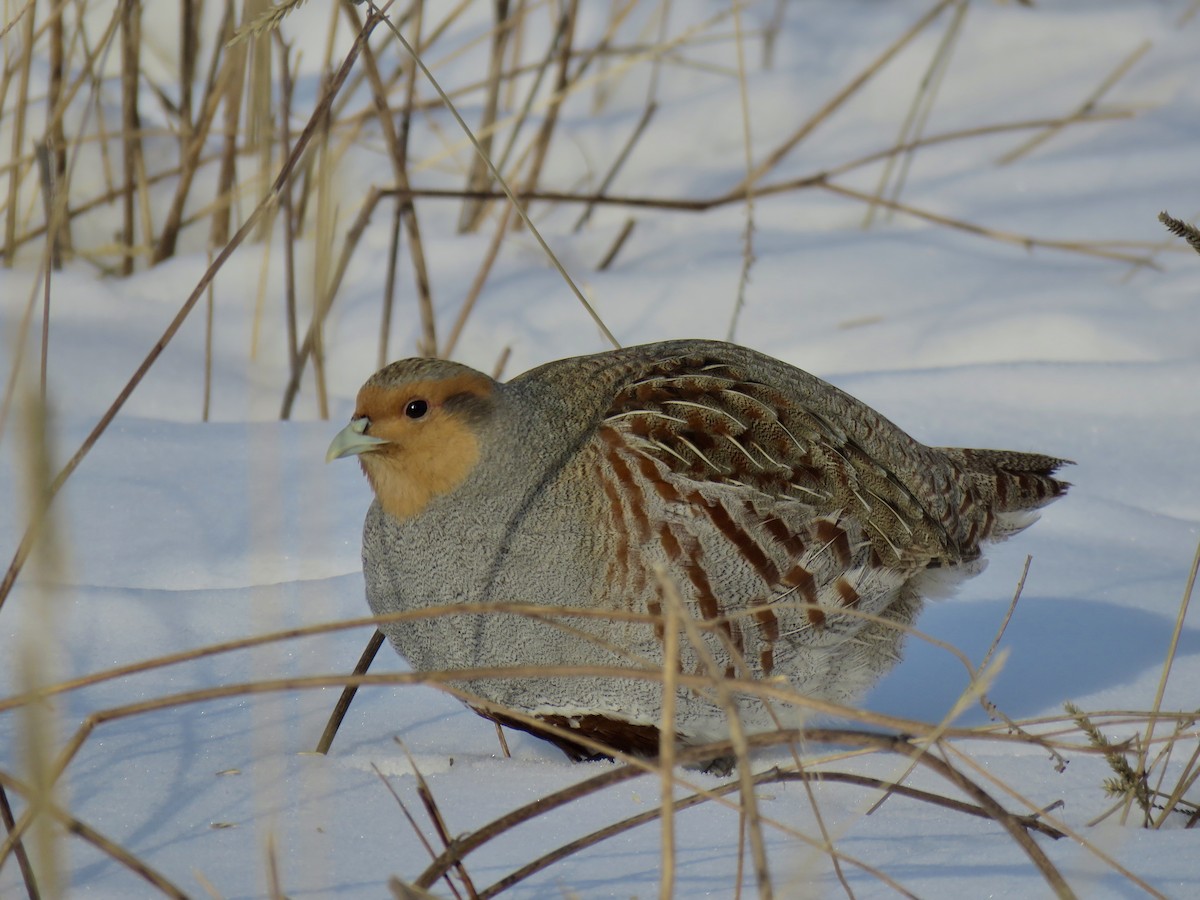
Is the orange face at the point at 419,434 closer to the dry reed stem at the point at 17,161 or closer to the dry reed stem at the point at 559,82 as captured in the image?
the dry reed stem at the point at 17,161

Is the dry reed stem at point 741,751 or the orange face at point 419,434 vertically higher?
the orange face at point 419,434

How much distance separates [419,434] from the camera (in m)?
2.43

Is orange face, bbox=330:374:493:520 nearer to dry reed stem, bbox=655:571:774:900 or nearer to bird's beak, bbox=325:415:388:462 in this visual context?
bird's beak, bbox=325:415:388:462

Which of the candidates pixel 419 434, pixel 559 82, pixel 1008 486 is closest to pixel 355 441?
pixel 419 434

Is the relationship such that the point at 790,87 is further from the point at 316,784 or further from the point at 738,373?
the point at 316,784

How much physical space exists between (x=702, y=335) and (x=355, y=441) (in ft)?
8.70

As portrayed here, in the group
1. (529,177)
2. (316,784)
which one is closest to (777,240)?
(529,177)

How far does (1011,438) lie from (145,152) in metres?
3.69

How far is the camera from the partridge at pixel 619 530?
92.7 inches

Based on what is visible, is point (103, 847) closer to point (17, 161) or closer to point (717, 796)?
point (717, 796)

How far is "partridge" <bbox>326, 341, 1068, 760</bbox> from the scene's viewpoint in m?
2.36

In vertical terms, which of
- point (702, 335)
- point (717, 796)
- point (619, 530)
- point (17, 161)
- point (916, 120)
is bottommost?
point (717, 796)

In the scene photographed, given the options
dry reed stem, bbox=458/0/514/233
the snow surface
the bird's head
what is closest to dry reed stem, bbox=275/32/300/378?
the snow surface

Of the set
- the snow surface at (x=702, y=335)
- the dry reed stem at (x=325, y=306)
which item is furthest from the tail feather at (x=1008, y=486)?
the dry reed stem at (x=325, y=306)
